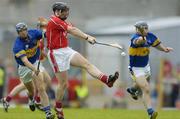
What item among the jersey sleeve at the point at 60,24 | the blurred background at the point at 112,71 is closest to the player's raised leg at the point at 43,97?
the jersey sleeve at the point at 60,24

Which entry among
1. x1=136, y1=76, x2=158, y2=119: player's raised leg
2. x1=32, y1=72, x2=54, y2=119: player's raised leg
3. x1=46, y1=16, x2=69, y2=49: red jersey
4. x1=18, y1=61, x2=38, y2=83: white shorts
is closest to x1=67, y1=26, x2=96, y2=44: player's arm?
x1=46, y1=16, x2=69, y2=49: red jersey

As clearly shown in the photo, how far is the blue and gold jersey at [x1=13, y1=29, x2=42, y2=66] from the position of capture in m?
20.4

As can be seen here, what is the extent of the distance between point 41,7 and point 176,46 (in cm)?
1610

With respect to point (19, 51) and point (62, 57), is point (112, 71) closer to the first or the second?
point (19, 51)

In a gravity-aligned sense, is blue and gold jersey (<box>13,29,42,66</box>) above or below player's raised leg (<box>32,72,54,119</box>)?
above

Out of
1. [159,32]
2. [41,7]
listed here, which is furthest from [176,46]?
[41,7]

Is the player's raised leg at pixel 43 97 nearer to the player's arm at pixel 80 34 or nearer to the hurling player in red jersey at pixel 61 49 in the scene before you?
the hurling player in red jersey at pixel 61 49

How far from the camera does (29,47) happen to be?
835 inches

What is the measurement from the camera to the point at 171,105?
116ft

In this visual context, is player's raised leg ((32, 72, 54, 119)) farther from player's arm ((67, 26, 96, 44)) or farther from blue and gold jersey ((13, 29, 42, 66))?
→ player's arm ((67, 26, 96, 44))

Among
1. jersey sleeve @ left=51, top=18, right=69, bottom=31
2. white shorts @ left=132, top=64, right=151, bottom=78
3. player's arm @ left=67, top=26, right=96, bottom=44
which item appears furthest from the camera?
white shorts @ left=132, top=64, right=151, bottom=78

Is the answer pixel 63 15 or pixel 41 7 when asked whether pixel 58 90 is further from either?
pixel 41 7

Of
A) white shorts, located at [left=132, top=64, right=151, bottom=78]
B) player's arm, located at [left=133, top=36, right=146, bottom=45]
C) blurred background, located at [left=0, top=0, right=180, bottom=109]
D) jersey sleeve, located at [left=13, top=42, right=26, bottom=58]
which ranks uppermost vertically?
player's arm, located at [left=133, top=36, right=146, bottom=45]

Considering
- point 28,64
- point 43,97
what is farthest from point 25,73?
point 43,97
